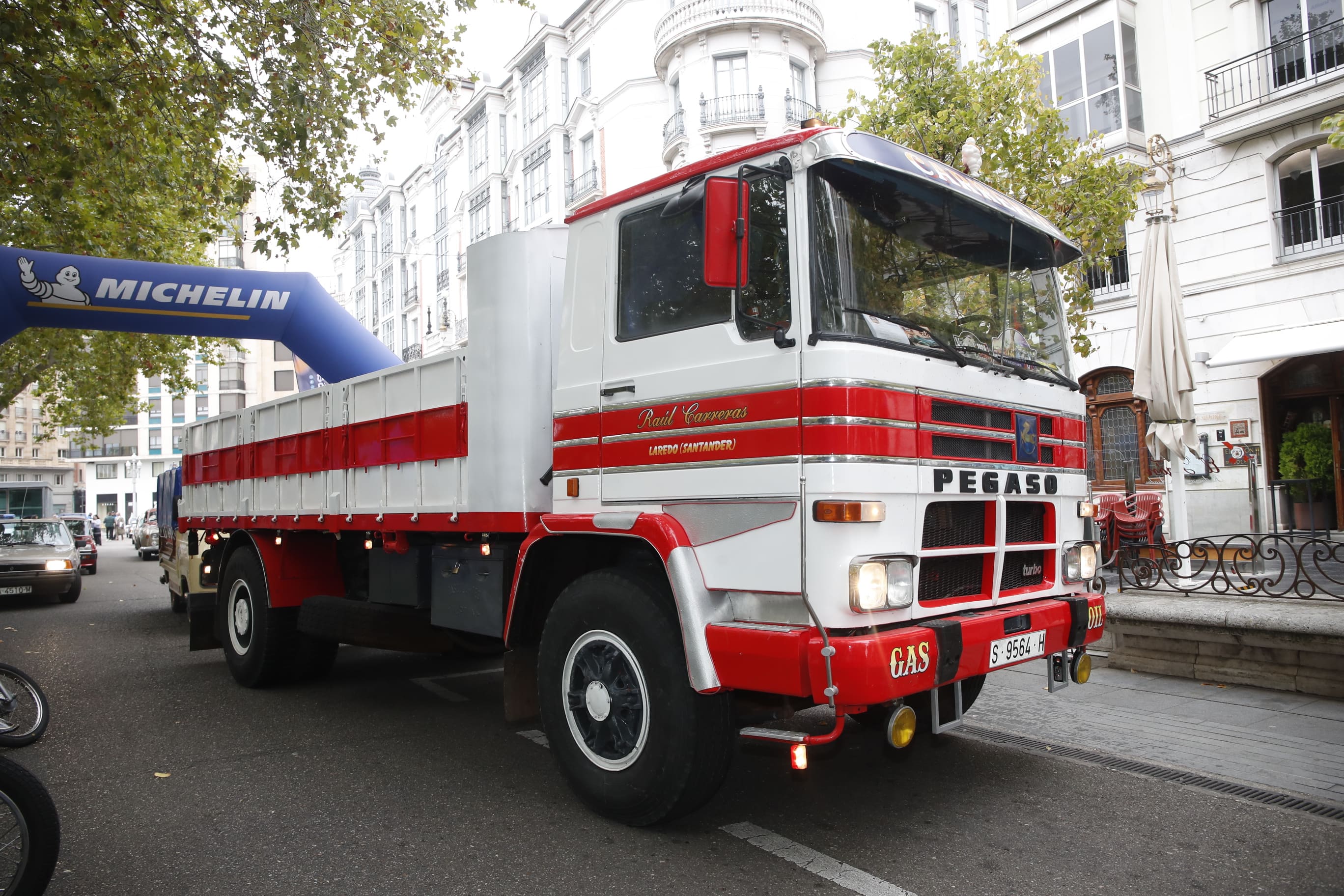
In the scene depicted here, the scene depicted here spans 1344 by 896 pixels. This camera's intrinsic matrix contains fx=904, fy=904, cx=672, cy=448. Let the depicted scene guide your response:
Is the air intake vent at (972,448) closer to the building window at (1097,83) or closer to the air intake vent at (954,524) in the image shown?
the air intake vent at (954,524)

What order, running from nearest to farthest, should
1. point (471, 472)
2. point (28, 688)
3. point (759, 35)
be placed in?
1. point (471, 472)
2. point (28, 688)
3. point (759, 35)

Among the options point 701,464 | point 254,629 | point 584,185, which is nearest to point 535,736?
point 701,464

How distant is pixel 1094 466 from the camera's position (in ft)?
56.2

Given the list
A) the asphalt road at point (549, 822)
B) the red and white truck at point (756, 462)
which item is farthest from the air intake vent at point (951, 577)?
the asphalt road at point (549, 822)

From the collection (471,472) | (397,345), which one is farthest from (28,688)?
(397,345)

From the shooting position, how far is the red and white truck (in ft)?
11.7

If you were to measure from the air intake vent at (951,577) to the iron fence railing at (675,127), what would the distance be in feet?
75.9

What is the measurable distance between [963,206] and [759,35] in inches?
902

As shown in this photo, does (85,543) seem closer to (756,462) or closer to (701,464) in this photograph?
(701,464)

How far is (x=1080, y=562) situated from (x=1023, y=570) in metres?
0.49

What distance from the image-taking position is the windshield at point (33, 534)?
51.0 feet

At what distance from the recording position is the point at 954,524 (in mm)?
3930

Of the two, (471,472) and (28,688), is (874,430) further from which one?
(28,688)

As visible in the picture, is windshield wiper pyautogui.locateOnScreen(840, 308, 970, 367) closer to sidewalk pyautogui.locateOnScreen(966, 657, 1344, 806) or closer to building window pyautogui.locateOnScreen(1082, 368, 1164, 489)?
sidewalk pyautogui.locateOnScreen(966, 657, 1344, 806)
